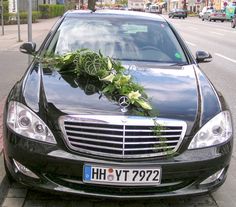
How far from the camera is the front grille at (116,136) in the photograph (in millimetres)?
3567

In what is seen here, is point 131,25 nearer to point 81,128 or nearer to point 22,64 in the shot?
point 81,128

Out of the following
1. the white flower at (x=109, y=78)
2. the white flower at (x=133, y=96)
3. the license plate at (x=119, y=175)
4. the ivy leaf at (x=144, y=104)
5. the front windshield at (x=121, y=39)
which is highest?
the front windshield at (x=121, y=39)

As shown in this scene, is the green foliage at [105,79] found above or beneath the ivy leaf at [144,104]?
above

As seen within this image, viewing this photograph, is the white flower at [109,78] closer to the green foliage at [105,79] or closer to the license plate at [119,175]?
the green foliage at [105,79]

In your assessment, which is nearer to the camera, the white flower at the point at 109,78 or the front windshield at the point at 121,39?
the white flower at the point at 109,78

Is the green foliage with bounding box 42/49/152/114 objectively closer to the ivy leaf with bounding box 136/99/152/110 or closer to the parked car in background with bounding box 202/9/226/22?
the ivy leaf with bounding box 136/99/152/110

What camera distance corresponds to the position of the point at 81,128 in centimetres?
359

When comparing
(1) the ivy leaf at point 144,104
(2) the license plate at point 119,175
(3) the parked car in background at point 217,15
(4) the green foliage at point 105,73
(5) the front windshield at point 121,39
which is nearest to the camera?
(2) the license plate at point 119,175

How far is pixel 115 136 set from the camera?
3562 mm

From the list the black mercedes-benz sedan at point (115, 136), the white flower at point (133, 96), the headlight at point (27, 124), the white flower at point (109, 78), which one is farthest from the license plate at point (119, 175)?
the white flower at point (109, 78)

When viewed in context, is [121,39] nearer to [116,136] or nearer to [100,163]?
[116,136]

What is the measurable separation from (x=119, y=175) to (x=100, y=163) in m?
0.16

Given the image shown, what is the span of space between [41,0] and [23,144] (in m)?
51.7

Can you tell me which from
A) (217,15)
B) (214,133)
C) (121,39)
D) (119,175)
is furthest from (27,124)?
(217,15)
